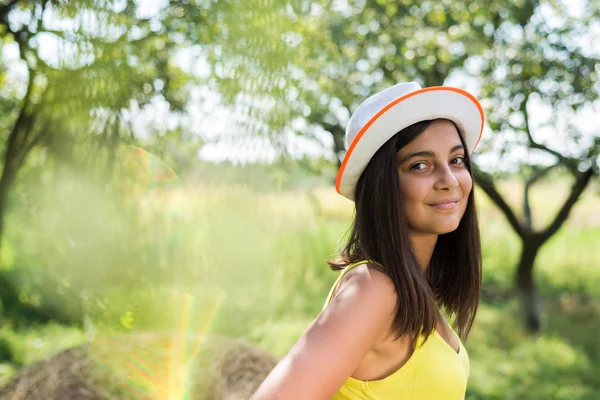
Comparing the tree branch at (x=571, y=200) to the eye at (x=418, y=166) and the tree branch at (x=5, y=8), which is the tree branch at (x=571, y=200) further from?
the eye at (x=418, y=166)

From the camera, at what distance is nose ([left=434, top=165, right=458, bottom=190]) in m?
1.53

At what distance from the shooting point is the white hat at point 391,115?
4.91 feet

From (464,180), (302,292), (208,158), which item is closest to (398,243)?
(464,180)

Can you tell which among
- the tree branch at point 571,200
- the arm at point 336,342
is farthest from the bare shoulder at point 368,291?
the tree branch at point 571,200

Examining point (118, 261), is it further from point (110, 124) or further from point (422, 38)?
point (422, 38)

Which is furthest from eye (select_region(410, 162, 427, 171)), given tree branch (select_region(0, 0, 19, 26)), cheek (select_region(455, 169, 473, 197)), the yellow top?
tree branch (select_region(0, 0, 19, 26))

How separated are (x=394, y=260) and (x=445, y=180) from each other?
24cm

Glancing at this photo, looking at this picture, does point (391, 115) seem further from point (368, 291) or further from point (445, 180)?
point (368, 291)

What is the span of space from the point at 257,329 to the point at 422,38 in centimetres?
327

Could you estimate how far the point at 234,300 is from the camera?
369 centimetres

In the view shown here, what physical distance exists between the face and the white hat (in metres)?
0.05

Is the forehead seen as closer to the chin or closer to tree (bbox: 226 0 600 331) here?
the chin

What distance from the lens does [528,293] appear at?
7855 mm

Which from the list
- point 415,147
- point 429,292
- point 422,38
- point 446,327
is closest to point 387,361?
point 429,292
